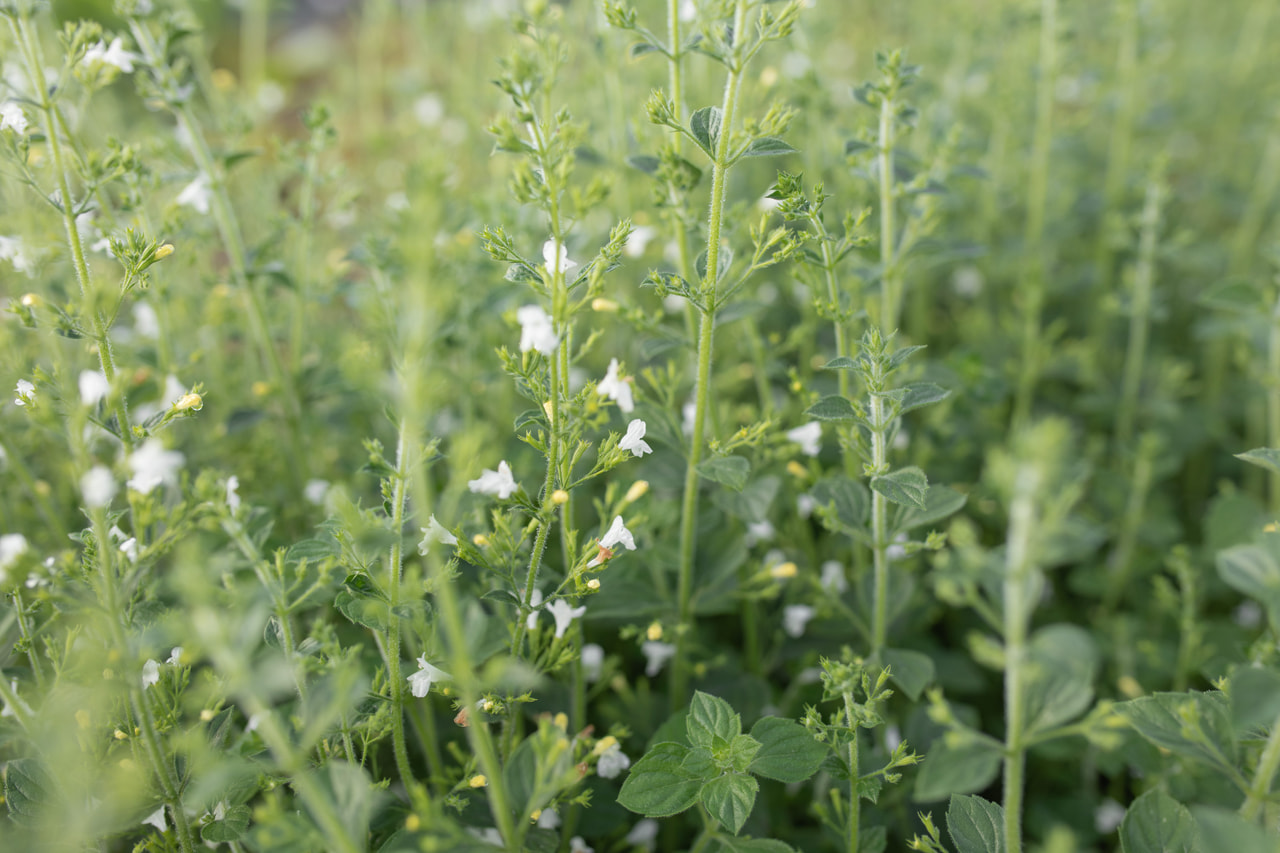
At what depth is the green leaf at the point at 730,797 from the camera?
168cm

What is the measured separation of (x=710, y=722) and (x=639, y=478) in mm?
785

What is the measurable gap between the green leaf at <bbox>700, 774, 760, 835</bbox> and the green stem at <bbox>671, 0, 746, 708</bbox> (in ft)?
1.51

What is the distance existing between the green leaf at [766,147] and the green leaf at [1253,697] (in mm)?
1350

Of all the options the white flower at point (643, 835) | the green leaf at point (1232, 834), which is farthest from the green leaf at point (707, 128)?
the white flower at point (643, 835)

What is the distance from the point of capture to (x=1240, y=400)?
3.89 m

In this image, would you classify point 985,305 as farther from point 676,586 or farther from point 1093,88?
point 676,586

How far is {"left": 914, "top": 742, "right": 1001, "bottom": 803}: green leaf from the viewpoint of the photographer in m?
1.44

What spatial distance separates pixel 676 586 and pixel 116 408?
5.32 ft

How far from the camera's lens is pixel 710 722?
1815mm

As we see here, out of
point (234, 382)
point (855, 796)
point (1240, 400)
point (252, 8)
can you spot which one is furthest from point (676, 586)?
point (252, 8)

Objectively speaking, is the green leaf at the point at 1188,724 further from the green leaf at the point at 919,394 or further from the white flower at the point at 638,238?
the white flower at the point at 638,238

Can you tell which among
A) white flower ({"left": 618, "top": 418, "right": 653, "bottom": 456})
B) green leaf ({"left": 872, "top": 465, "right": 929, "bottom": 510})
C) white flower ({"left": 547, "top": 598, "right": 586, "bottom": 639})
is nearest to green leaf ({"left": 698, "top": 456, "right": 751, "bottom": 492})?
white flower ({"left": 618, "top": 418, "right": 653, "bottom": 456})

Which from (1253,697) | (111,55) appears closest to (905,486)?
(1253,697)

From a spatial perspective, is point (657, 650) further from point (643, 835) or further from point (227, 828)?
point (227, 828)
